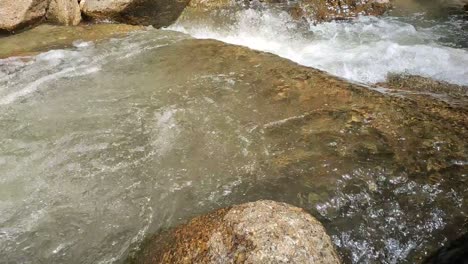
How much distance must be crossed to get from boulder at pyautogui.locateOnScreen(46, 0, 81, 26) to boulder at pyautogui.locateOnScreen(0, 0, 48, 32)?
0.73 feet

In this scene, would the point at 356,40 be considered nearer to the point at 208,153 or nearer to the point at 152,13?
the point at 152,13

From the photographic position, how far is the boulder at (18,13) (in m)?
6.63

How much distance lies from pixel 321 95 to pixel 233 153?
1.37 meters

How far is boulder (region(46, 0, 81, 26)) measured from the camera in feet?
23.4

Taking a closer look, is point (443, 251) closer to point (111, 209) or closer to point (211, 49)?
point (111, 209)

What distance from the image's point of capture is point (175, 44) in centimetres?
635

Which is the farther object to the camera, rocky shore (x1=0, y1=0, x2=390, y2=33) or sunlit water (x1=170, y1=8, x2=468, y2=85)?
rocky shore (x1=0, y1=0, x2=390, y2=33)

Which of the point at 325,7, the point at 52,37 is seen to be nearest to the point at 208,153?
the point at 52,37

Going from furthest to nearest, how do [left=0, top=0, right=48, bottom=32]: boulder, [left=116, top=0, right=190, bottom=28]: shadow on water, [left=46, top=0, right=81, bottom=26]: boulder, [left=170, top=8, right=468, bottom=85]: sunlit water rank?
[left=116, top=0, right=190, bottom=28]: shadow on water → [left=46, top=0, right=81, bottom=26]: boulder → [left=0, top=0, right=48, bottom=32]: boulder → [left=170, top=8, right=468, bottom=85]: sunlit water

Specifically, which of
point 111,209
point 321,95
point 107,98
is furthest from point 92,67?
point 321,95

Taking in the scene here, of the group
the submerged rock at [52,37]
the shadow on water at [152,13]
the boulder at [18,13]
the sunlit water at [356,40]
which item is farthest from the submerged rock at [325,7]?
the boulder at [18,13]

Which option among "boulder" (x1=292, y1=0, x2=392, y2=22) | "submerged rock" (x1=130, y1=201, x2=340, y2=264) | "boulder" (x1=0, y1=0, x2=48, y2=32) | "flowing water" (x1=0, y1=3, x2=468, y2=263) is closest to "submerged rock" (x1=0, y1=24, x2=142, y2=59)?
"boulder" (x1=0, y1=0, x2=48, y2=32)

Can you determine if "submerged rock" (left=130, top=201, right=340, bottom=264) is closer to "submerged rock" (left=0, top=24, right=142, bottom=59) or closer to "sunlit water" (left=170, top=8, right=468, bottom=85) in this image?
"sunlit water" (left=170, top=8, right=468, bottom=85)

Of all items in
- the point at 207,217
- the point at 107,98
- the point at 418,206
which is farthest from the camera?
the point at 107,98
